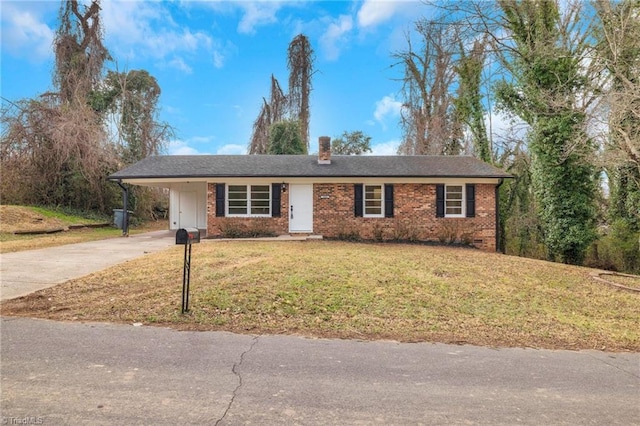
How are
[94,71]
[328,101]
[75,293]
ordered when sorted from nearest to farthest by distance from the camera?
[75,293]
[94,71]
[328,101]

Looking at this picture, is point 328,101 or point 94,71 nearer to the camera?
point 94,71

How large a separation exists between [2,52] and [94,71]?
31.1ft

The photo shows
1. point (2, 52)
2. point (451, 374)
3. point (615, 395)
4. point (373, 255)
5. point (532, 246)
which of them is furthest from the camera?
point (532, 246)

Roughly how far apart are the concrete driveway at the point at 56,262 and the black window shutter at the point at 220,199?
9.11 ft

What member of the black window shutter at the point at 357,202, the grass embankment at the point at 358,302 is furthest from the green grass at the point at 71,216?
the black window shutter at the point at 357,202

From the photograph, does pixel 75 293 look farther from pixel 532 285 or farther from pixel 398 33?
pixel 398 33

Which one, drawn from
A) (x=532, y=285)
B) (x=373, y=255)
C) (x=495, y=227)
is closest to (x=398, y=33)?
(x=495, y=227)

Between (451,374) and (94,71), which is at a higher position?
(94,71)

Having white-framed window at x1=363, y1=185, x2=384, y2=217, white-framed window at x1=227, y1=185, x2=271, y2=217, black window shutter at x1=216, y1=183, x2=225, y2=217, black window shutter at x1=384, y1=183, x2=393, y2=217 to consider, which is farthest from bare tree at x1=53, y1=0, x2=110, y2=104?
black window shutter at x1=384, y1=183, x2=393, y2=217

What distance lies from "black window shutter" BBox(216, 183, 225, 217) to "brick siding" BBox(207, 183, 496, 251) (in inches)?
6.1

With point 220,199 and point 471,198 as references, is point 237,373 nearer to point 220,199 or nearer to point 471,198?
point 220,199

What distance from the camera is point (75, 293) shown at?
608cm

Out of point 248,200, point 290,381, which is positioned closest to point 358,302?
point 290,381

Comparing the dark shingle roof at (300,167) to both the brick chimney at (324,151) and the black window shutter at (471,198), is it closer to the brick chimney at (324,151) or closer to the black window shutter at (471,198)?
the brick chimney at (324,151)
